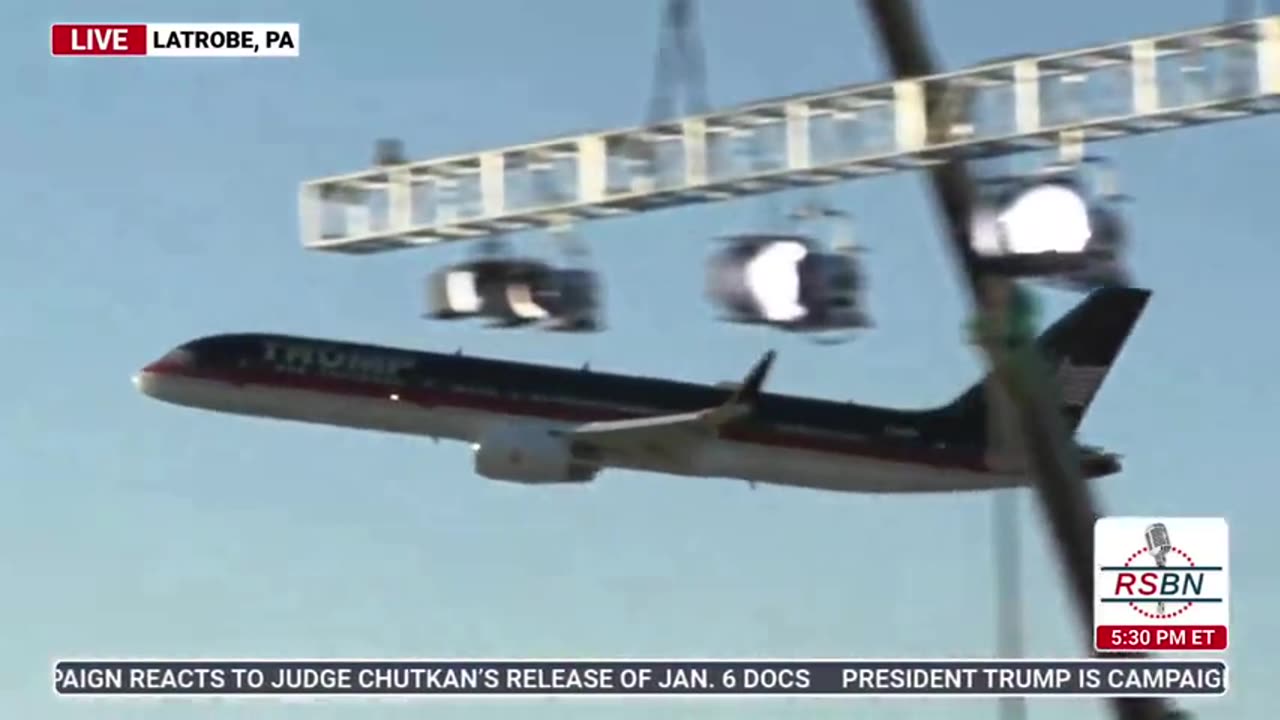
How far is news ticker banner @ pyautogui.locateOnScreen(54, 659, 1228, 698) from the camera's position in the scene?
A: 29016 mm

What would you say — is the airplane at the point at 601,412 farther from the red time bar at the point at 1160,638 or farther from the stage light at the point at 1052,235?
the stage light at the point at 1052,235

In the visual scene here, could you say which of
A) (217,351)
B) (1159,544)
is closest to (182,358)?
(217,351)

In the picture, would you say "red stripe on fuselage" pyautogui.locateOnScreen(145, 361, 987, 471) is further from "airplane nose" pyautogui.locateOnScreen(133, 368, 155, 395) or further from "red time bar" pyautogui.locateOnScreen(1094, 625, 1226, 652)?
"red time bar" pyautogui.locateOnScreen(1094, 625, 1226, 652)

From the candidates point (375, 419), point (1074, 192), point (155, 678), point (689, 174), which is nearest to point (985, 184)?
point (1074, 192)

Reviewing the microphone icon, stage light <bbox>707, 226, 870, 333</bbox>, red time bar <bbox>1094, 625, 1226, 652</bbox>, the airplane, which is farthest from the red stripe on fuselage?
stage light <bbox>707, 226, 870, 333</bbox>

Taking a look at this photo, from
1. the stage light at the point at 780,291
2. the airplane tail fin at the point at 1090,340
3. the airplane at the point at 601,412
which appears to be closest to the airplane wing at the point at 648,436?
the airplane at the point at 601,412

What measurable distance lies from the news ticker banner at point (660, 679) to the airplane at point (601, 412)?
28965mm

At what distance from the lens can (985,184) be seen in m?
26.8

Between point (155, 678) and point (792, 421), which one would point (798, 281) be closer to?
point (155, 678)

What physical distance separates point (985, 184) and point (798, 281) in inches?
76.6

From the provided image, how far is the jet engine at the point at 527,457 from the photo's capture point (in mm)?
59781

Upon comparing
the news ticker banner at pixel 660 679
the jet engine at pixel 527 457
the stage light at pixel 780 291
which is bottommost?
the news ticker banner at pixel 660 679

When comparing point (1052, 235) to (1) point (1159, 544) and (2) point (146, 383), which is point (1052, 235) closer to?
(1) point (1159, 544)

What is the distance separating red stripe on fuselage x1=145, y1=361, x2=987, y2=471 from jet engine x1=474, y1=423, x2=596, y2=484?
3.15ft
